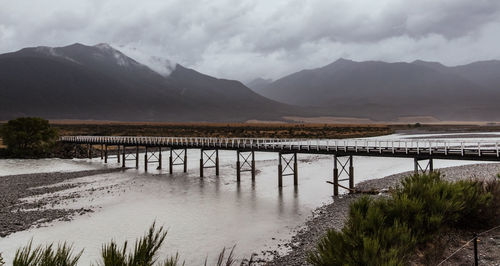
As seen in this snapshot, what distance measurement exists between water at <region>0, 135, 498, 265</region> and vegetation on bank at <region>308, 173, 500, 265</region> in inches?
308

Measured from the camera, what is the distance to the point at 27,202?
104ft

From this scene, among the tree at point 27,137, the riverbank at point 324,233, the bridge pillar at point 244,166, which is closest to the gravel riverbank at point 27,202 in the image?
the riverbank at point 324,233

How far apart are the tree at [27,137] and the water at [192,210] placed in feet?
68.7

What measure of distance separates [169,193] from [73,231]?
13.0 meters

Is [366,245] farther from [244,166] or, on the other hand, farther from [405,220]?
[244,166]

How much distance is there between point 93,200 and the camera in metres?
32.8

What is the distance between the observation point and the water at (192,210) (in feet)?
69.3

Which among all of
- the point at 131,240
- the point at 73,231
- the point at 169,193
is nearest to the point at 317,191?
the point at 169,193

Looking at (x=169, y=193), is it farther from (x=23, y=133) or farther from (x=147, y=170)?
(x=23, y=133)

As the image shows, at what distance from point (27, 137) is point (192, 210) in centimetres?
5559

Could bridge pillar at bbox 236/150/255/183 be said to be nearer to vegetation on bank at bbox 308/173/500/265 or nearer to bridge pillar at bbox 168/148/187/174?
bridge pillar at bbox 168/148/187/174

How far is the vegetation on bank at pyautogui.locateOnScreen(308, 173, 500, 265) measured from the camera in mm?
9609

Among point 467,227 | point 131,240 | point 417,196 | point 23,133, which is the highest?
point 23,133

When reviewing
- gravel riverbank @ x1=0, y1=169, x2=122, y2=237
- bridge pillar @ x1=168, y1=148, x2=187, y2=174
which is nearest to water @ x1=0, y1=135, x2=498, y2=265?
bridge pillar @ x1=168, y1=148, x2=187, y2=174
